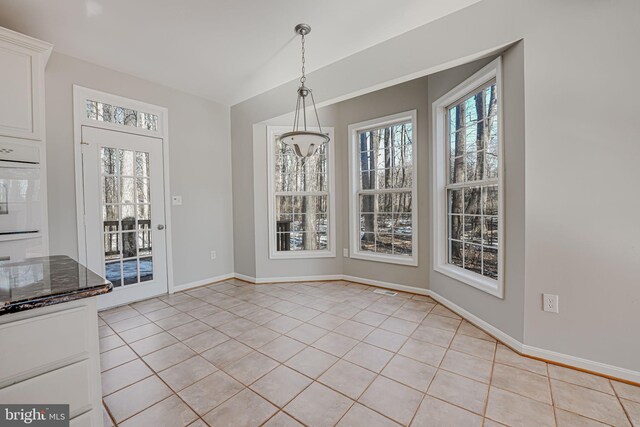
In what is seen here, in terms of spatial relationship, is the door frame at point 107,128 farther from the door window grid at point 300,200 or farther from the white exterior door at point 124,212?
the door window grid at point 300,200

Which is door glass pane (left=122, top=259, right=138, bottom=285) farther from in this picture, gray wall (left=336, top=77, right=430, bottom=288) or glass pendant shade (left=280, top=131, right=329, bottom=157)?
gray wall (left=336, top=77, right=430, bottom=288)

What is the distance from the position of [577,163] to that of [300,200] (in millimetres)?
3083

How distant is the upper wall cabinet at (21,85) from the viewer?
207 cm

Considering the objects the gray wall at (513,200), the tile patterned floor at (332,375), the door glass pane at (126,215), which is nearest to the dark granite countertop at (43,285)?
the tile patterned floor at (332,375)

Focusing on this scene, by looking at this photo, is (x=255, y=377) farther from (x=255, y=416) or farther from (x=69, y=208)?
(x=69, y=208)

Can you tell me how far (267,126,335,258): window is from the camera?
4059 millimetres

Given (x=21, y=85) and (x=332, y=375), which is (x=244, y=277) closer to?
(x=332, y=375)

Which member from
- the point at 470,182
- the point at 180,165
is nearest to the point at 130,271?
the point at 180,165

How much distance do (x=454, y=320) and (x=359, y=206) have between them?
190cm

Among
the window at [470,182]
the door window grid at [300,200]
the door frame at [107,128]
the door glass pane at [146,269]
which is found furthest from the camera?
the door window grid at [300,200]

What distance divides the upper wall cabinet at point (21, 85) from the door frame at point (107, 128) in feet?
1.90

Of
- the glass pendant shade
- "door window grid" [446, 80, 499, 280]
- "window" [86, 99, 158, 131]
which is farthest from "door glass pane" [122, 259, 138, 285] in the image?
"door window grid" [446, 80, 499, 280]

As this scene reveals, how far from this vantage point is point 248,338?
7.80 feet

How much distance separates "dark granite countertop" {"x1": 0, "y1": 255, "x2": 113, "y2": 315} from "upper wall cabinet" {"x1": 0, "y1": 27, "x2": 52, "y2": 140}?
1450mm
